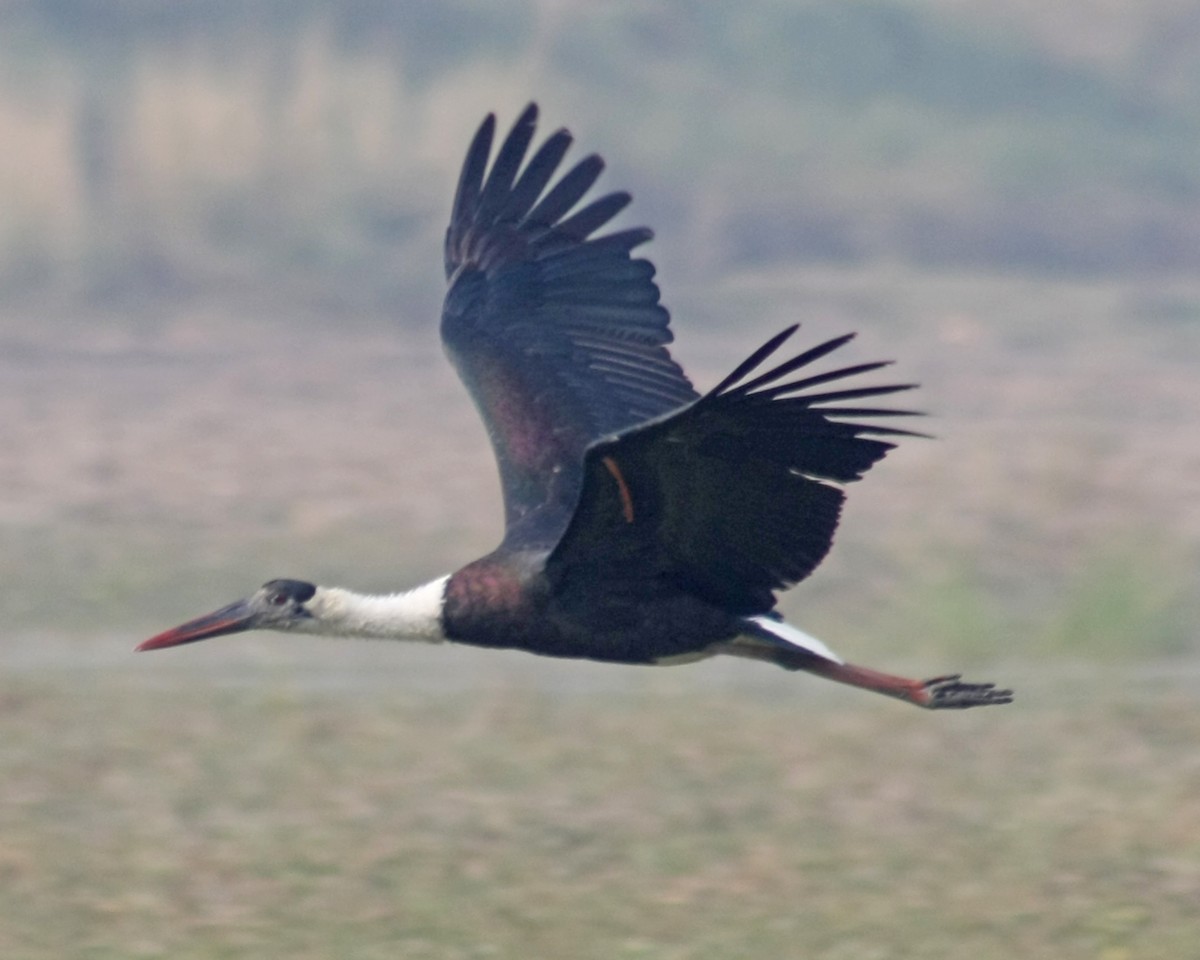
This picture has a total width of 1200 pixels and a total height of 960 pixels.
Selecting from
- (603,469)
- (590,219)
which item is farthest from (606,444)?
(590,219)

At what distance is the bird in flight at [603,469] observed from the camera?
5.93m

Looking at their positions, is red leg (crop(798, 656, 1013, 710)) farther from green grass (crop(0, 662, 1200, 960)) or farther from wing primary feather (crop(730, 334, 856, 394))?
wing primary feather (crop(730, 334, 856, 394))

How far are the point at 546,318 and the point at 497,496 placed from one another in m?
5.86

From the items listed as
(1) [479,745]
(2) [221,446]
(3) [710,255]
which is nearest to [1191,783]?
A: (1) [479,745]

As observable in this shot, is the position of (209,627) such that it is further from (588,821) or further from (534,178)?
(588,821)

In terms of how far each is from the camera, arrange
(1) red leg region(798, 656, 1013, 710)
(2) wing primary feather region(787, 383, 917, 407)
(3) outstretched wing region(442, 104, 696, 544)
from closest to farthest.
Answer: (2) wing primary feather region(787, 383, 917, 407) < (1) red leg region(798, 656, 1013, 710) < (3) outstretched wing region(442, 104, 696, 544)

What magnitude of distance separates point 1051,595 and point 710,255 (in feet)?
24.3

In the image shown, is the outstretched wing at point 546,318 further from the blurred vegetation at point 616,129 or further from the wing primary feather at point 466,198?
the blurred vegetation at point 616,129

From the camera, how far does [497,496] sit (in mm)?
13352

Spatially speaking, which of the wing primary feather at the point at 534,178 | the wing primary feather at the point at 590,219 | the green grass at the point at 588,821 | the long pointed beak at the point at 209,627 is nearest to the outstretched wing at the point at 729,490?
the long pointed beak at the point at 209,627

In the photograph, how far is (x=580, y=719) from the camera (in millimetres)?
9430

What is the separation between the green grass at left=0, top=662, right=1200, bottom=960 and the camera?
7238mm

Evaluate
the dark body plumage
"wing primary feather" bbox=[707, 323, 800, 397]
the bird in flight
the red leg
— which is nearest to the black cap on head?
the bird in flight

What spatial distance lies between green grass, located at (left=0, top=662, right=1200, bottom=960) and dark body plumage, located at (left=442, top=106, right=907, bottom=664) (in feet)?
3.34
